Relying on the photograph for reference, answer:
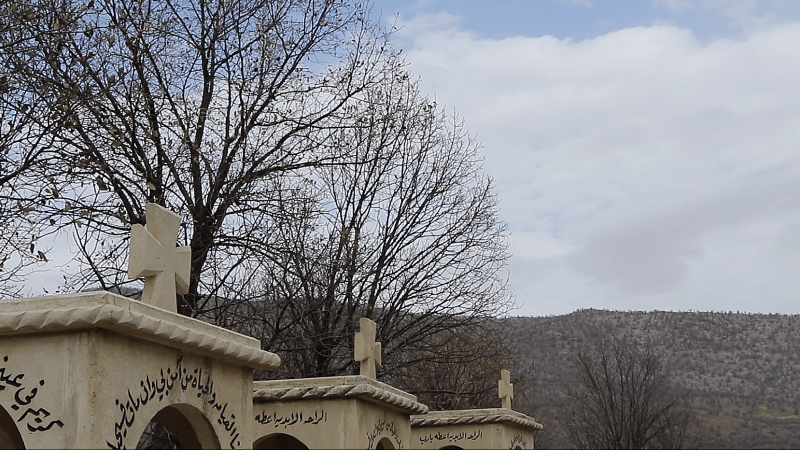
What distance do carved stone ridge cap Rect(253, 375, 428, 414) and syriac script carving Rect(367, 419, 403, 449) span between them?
0.35 meters

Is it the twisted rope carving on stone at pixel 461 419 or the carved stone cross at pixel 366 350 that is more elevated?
the carved stone cross at pixel 366 350

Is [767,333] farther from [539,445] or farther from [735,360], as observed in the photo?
[539,445]

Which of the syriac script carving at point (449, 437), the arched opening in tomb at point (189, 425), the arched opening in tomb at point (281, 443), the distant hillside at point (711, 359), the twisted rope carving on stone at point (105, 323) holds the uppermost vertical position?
the distant hillside at point (711, 359)

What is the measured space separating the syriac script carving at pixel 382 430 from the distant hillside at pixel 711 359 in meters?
20.6

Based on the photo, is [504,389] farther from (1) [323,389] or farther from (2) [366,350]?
(1) [323,389]

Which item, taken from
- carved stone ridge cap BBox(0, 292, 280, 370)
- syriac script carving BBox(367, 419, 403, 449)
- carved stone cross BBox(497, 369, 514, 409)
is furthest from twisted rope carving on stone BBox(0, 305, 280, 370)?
carved stone cross BBox(497, 369, 514, 409)

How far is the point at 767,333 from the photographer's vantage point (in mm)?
61438

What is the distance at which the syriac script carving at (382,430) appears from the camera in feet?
37.3

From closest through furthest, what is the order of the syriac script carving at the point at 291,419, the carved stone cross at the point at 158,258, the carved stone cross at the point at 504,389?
1. the carved stone cross at the point at 158,258
2. the syriac script carving at the point at 291,419
3. the carved stone cross at the point at 504,389

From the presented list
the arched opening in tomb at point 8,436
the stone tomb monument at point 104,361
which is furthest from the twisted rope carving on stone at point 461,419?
the stone tomb monument at point 104,361

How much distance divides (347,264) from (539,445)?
2503cm

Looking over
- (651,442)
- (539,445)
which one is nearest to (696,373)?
(539,445)

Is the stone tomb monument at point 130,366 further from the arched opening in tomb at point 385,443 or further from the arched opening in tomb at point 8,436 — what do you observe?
the arched opening in tomb at point 385,443

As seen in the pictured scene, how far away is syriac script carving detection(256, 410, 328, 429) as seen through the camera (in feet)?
36.5
